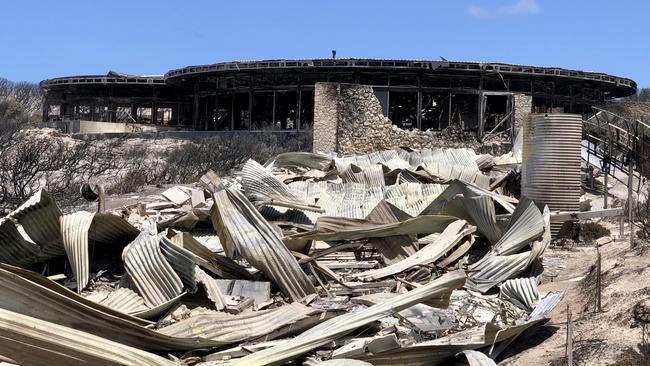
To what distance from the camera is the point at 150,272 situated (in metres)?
6.55

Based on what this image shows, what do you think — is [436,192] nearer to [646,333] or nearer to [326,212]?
[326,212]

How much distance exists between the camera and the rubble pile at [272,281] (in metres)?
5.16

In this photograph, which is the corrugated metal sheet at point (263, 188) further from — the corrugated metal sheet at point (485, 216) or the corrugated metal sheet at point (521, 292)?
the corrugated metal sheet at point (521, 292)

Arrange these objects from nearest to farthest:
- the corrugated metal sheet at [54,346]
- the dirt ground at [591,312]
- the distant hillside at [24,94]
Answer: the corrugated metal sheet at [54,346]
the dirt ground at [591,312]
the distant hillside at [24,94]

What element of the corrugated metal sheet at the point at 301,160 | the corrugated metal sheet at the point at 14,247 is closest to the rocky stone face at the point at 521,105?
the corrugated metal sheet at the point at 301,160

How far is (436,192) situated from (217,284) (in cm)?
426

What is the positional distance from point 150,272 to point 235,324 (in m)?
1.17

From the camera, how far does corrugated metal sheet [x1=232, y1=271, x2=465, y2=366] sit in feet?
16.9

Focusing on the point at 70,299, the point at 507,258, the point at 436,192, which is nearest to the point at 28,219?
the point at 70,299

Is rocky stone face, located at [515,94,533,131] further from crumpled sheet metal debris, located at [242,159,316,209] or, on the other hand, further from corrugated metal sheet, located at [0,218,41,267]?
corrugated metal sheet, located at [0,218,41,267]

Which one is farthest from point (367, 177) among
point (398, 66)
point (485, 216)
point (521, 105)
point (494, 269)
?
point (398, 66)

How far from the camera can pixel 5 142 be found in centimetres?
1773

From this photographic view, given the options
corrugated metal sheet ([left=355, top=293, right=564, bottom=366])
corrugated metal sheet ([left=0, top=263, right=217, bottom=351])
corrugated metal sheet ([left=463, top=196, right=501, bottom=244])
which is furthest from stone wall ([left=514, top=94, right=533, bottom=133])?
corrugated metal sheet ([left=0, top=263, right=217, bottom=351])

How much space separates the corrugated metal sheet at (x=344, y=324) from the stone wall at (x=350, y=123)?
48.5 ft
